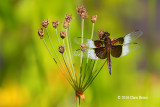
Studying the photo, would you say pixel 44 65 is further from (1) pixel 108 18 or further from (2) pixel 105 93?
(1) pixel 108 18

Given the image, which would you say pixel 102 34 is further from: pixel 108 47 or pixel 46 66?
pixel 46 66

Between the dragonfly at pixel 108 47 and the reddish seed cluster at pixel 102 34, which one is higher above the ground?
the reddish seed cluster at pixel 102 34

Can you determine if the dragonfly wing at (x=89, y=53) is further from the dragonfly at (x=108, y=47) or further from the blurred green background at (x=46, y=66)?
the blurred green background at (x=46, y=66)

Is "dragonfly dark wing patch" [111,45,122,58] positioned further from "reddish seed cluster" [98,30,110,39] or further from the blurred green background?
the blurred green background

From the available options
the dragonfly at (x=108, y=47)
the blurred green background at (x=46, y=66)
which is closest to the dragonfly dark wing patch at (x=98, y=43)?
the dragonfly at (x=108, y=47)

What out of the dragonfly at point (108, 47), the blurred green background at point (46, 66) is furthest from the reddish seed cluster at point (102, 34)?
the blurred green background at point (46, 66)

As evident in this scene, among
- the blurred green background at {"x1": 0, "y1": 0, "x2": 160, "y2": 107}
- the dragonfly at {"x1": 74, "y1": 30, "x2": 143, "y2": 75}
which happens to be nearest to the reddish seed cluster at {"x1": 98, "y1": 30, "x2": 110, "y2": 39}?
the dragonfly at {"x1": 74, "y1": 30, "x2": 143, "y2": 75}

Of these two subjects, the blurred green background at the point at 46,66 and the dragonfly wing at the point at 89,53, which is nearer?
the dragonfly wing at the point at 89,53

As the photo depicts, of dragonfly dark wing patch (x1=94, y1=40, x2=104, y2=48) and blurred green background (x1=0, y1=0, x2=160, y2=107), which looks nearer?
dragonfly dark wing patch (x1=94, y1=40, x2=104, y2=48)

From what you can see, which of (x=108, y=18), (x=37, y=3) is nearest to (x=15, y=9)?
(x=37, y=3)
